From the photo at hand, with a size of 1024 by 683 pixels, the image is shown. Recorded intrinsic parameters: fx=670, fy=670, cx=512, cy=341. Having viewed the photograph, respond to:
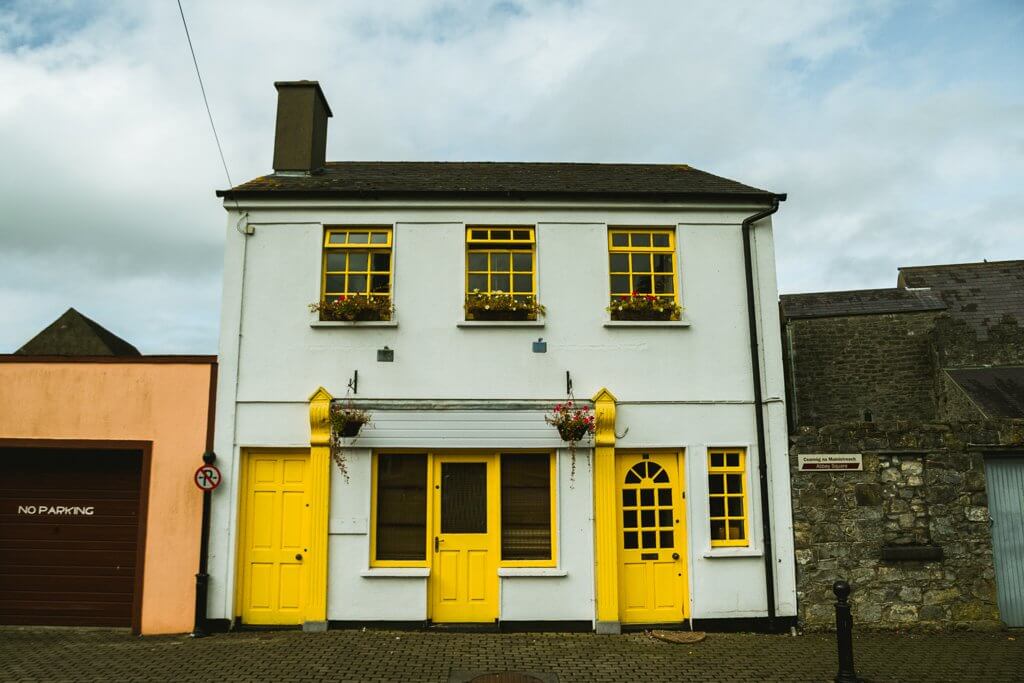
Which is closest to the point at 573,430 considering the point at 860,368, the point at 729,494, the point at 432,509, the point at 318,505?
the point at 432,509

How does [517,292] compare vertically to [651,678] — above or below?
above

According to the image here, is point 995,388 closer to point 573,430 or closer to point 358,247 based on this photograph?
point 573,430

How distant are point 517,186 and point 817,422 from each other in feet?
44.7

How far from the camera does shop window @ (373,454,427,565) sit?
9.48 m

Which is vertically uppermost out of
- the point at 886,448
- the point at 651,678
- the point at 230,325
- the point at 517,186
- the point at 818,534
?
the point at 517,186

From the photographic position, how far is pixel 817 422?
1966 centimetres

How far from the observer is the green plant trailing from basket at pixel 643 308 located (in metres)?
10.0

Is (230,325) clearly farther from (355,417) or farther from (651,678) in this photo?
(651,678)

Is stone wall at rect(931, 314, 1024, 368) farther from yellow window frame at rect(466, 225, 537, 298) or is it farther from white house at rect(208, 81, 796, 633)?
yellow window frame at rect(466, 225, 537, 298)

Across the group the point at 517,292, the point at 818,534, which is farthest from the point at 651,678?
the point at 517,292

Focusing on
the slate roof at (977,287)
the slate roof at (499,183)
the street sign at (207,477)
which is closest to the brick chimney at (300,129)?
the slate roof at (499,183)

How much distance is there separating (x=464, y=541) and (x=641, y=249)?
5.08 meters

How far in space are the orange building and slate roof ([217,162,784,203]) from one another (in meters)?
3.01

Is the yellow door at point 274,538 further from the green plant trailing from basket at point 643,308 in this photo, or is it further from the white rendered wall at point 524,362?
the green plant trailing from basket at point 643,308
